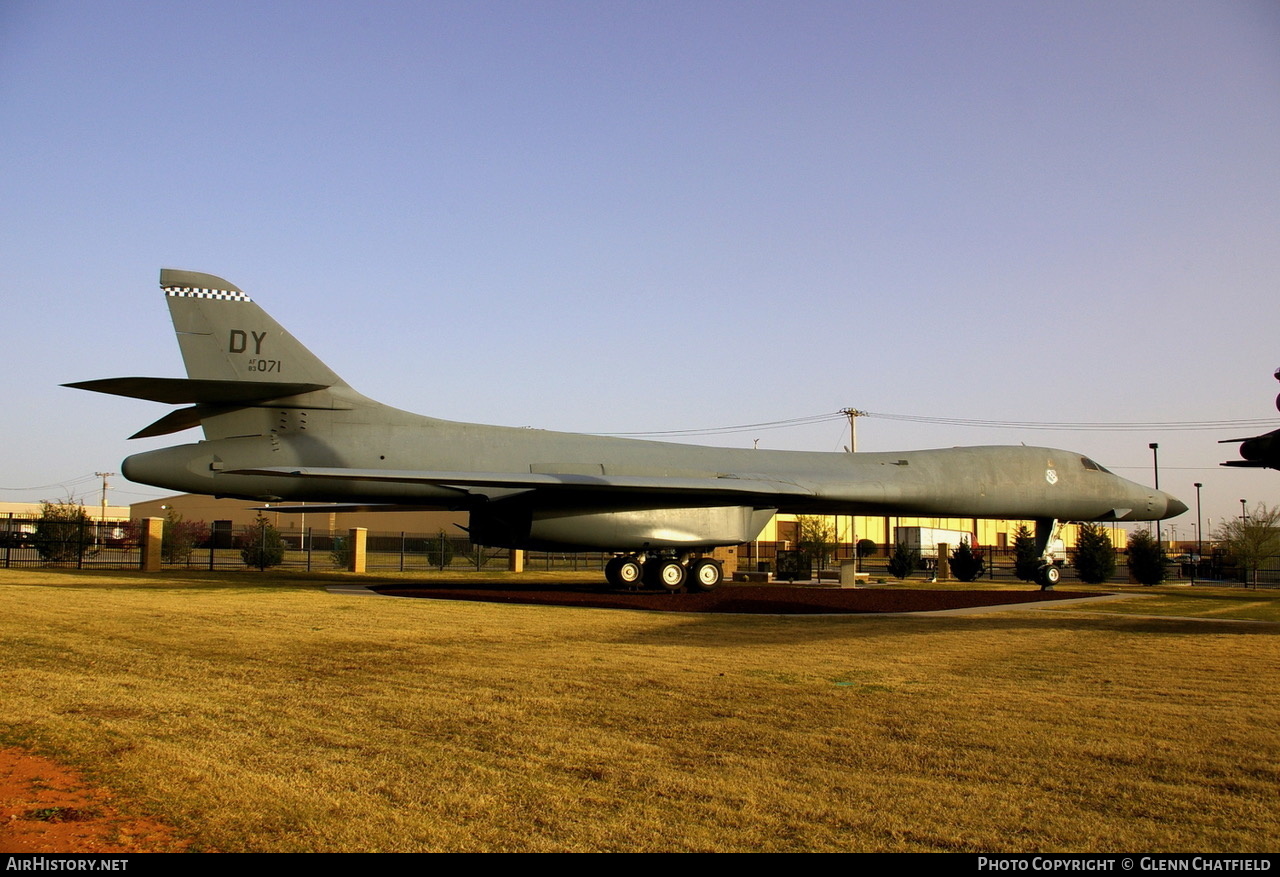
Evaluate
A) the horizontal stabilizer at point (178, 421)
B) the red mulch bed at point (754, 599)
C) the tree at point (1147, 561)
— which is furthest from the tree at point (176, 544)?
the tree at point (1147, 561)

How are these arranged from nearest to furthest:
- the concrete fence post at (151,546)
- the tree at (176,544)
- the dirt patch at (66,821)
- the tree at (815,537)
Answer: the dirt patch at (66,821) < the concrete fence post at (151,546) < the tree at (176,544) < the tree at (815,537)

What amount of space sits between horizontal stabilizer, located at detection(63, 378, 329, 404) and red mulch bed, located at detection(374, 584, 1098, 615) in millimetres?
4183

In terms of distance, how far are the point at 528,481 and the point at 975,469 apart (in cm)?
1012

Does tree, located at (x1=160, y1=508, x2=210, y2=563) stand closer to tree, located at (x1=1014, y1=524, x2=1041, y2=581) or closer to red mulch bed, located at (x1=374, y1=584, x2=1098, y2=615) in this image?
red mulch bed, located at (x1=374, y1=584, x2=1098, y2=615)

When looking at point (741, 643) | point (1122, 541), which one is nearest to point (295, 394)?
point (741, 643)

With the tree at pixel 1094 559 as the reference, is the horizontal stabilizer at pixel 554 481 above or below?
above

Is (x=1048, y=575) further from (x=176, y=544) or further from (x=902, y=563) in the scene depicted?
(x=176, y=544)

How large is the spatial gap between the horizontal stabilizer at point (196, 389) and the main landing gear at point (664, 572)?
22.6 ft

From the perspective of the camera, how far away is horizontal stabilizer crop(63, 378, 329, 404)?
14.7m

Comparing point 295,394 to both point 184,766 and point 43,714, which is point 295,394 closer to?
point 43,714

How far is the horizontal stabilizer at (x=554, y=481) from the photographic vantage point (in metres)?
15.8

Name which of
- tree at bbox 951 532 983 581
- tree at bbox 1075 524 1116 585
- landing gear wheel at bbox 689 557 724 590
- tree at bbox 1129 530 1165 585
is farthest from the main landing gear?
tree at bbox 1129 530 1165 585

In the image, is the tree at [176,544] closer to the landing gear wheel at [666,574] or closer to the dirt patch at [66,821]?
the landing gear wheel at [666,574]

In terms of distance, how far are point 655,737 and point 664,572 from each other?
538 inches
